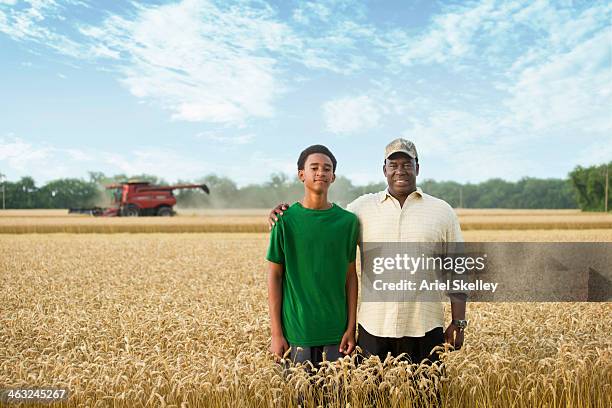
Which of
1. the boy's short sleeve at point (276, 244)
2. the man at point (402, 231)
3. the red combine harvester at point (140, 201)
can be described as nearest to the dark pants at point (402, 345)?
the man at point (402, 231)

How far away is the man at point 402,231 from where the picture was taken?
3986mm

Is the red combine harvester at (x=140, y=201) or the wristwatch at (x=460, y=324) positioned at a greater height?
the red combine harvester at (x=140, y=201)

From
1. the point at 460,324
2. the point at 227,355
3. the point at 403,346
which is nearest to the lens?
the point at 403,346

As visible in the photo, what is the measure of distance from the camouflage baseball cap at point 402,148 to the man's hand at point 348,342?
4.32 ft

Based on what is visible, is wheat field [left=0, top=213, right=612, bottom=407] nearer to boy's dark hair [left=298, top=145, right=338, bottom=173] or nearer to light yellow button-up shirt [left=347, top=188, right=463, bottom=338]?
light yellow button-up shirt [left=347, top=188, right=463, bottom=338]

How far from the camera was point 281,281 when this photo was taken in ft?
13.4

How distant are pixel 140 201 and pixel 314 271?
38903 mm

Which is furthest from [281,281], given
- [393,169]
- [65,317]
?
[65,317]

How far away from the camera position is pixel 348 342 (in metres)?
4.05

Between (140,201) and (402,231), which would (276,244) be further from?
(140,201)

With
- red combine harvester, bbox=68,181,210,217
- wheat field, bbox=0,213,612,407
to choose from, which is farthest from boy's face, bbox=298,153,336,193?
red combine harvester, bbox=68,181,210,217

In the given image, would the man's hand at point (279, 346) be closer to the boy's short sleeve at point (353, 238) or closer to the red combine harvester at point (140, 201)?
the boy's short sleeve at point (353, 238)

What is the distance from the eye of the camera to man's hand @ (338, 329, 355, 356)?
4.04m

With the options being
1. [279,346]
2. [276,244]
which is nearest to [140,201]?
[279,346]
